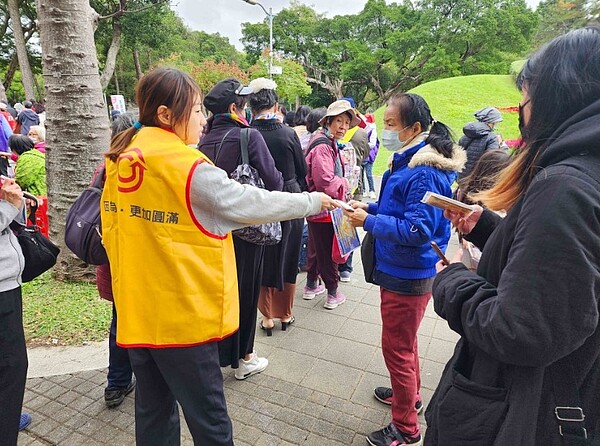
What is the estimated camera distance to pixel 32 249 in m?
2.16

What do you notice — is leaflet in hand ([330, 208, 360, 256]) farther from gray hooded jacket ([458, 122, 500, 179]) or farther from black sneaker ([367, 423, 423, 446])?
gray hooded jacket ([458, 122, 500, 179])

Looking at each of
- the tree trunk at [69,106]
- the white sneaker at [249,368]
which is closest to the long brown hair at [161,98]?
the white sneaker at [249,368]

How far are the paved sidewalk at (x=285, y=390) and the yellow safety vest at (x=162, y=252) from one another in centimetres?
115

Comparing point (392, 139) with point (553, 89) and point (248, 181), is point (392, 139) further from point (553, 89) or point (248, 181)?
point (553, 89)

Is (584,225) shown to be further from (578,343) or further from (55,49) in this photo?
(55,49)

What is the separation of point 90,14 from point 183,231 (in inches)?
146

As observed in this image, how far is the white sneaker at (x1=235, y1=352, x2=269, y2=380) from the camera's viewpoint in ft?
10.2

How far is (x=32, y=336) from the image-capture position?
3537 mm

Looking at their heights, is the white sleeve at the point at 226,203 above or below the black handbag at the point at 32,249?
above

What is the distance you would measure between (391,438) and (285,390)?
0.87m

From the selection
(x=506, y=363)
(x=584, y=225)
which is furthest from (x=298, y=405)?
(x=584, y=225)

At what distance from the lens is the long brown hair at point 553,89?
3.53 feet

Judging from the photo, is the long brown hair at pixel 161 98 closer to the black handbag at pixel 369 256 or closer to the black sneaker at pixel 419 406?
the black handbag at pixel 369 256

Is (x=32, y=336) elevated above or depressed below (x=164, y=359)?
below
